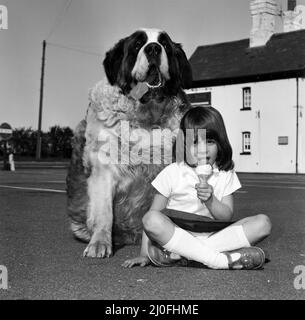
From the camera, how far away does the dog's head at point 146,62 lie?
4.50m

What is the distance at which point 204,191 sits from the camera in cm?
371

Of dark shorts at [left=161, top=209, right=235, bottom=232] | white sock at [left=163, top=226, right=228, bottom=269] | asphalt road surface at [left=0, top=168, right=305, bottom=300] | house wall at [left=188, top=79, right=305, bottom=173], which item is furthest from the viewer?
house wall at [left=188, top=79, right=305, bottom=173]

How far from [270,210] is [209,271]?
4657mm

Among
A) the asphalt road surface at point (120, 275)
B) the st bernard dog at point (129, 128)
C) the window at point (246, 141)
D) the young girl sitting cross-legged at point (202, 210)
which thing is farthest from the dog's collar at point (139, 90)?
the window at point (246, 141)

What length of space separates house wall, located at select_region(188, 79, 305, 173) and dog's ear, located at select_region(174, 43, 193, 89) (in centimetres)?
2708

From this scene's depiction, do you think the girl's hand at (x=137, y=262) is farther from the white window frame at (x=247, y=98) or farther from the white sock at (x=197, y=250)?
the white window frame at (x=247, y=98)

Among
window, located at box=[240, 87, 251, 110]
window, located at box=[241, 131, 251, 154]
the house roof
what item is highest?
the house roof

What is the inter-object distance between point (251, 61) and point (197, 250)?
34.8 metres

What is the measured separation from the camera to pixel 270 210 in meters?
8.21

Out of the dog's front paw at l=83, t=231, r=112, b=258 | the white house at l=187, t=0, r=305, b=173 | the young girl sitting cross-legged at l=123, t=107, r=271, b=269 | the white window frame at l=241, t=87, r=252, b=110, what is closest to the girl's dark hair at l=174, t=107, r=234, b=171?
the young girl sitting cross-legged at l=123, t=107, r=271, b=269

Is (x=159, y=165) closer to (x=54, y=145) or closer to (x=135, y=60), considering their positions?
(x=135, y=60)

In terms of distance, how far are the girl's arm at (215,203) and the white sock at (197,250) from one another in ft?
0.78

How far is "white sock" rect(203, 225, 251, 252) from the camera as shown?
3760 mm

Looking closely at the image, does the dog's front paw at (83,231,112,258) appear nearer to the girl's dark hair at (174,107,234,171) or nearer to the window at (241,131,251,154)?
the girl's dark hair at (174,107,234,171)
